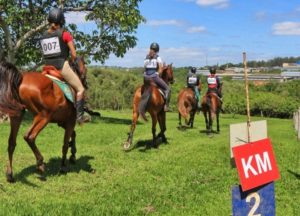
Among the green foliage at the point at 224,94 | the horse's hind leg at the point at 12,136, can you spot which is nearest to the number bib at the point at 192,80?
the horse's hind leg at the point at 12,136

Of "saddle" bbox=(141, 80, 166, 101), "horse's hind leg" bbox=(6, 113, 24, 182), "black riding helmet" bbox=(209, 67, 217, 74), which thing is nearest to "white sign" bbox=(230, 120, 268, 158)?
"horse's hind leg" bbox=(6, 113, 24, 182)

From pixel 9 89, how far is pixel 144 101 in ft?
18.4

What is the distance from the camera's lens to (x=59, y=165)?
34.9 feet

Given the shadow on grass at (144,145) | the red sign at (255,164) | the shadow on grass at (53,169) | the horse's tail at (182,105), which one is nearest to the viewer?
the red sign at (255,164)

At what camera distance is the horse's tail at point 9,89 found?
838 centimetres

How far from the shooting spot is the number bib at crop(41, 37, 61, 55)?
29.9ft

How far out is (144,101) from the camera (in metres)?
13.4

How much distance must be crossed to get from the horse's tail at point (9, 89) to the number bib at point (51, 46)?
968mm

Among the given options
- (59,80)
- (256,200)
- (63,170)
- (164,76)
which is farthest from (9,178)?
(164,76)

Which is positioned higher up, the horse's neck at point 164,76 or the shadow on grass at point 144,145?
the horse's neck at point 164,76

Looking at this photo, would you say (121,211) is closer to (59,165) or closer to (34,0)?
(59,165)

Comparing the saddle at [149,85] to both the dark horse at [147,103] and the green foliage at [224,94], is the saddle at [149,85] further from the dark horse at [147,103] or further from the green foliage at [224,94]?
the green foliage at [224,94]

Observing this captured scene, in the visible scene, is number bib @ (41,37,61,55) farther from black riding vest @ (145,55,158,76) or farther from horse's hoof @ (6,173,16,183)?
black riding vest @ (145,55,158,76)

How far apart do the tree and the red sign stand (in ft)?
62.9
